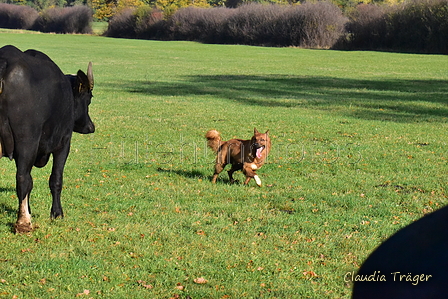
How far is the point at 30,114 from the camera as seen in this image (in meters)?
5.83

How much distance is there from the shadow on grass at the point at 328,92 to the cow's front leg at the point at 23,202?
451 inches

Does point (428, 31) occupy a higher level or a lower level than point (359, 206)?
higher

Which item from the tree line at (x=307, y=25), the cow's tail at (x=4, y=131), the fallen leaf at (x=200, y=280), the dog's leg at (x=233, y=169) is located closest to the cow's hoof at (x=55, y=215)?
the cow's tail at (x=4, y=131)

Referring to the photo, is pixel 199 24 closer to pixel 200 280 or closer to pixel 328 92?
pixel 328 92

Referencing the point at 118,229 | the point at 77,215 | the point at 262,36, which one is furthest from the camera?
the point at 262,36

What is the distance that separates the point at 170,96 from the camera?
20.7 meters

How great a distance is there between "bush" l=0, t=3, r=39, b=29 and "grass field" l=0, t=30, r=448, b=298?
103560 mm

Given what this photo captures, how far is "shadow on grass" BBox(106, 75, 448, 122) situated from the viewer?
17.4 m

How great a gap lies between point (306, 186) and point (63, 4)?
163250mm

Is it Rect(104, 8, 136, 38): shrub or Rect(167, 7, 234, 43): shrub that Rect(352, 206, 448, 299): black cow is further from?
Rect(104, 8, 136, 38): shrub

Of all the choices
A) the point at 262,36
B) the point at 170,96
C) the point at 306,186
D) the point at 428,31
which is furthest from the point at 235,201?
the point at 262,36

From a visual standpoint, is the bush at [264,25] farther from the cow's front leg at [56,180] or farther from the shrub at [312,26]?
the cow's front leg at [56,180]

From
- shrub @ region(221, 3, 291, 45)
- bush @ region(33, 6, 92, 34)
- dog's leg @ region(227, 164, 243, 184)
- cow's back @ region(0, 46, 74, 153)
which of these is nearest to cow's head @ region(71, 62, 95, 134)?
cow's back @ region(0, 46, 74, 153)

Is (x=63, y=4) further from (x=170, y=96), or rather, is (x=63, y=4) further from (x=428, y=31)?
(x=170, y=96)
